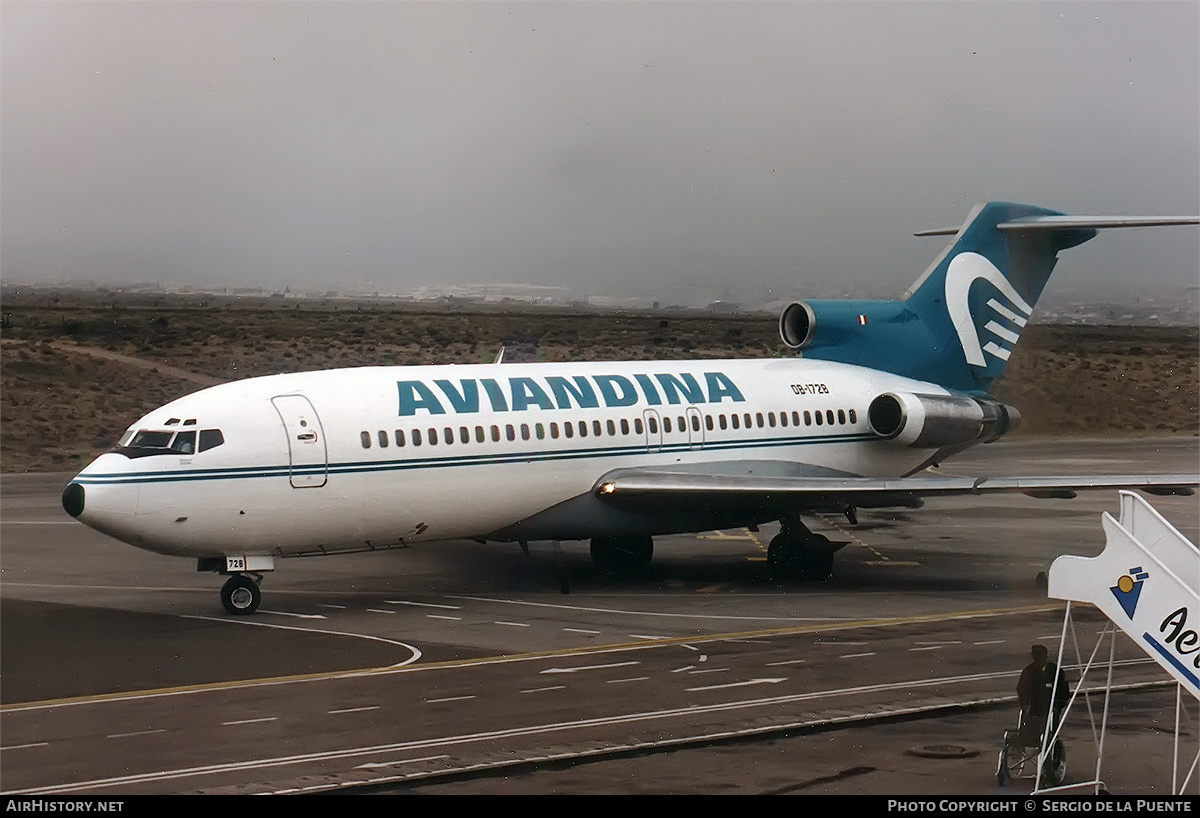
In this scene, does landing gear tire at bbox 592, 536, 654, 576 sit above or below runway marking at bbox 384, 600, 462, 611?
above

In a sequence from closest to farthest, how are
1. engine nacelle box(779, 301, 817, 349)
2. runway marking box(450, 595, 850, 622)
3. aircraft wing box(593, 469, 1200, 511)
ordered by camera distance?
runway marking box(450, 595, 850, 622), aircraft wing box(593, 469, 1200, 511), engine nacelle box(779, 301, 817, 349)

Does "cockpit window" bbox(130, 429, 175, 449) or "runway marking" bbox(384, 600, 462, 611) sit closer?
"cockpit window" bbox(130, 429, 175, 449)

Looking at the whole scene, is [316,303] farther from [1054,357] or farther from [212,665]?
[212,665]

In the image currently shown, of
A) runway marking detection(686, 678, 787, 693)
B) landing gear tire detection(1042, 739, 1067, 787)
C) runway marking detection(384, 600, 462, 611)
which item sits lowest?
runway marking detection(384, 600, 462, 611)

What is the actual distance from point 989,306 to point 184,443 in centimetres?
1869

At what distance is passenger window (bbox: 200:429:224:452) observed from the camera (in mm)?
25422

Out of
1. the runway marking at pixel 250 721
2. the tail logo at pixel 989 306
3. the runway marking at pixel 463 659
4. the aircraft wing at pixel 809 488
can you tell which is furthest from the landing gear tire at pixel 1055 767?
the tail logo at pixel 989 306

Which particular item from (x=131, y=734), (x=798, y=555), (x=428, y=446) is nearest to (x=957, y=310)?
(x=798, y=555)

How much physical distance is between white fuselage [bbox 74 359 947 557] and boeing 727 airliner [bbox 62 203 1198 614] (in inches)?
1.4

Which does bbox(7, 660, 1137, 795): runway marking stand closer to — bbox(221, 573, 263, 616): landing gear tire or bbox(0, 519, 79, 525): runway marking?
bbox(221, 573, 263, 616): landing gear tire

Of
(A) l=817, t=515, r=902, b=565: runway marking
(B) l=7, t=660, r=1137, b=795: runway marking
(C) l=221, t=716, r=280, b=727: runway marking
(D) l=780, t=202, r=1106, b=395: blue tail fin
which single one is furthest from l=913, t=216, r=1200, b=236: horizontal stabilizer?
(C) l=221, t=716, r=280, b=727: runway marking

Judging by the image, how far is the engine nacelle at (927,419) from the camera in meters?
32.7

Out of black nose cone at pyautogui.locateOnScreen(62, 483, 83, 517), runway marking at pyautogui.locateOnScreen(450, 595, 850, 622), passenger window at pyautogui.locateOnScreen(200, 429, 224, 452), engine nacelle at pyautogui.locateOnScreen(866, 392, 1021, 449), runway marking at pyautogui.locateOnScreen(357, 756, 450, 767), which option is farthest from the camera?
engine nacelle at pyautogui.locateOnScreen(866, 392, 1021, 449)

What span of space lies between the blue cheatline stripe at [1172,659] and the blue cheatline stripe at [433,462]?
15.2 m
